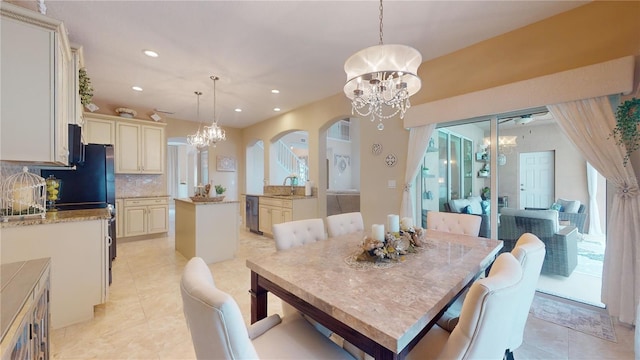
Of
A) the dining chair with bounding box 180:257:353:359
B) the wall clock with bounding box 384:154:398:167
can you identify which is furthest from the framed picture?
the dining chair with bounding box 180:257:353:359

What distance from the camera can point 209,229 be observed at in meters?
3.69

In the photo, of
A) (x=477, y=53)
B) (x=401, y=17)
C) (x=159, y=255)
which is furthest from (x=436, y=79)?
(x=159, y=255)

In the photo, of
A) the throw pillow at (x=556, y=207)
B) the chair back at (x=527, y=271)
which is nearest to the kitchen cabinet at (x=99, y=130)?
the chair back at (x=527, y=271)

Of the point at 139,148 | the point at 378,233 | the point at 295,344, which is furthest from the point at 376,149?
the point at 139,148

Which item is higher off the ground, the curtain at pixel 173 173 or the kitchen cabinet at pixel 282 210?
the curtain at pixel 173 173

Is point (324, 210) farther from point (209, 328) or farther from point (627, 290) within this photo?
point (209, 328)

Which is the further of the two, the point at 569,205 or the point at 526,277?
the point at 569,205

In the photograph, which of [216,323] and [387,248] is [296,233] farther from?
[216,323]

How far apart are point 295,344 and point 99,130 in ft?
18.8

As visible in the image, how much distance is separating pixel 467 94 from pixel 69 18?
4.12 meters

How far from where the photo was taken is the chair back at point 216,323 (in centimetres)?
73

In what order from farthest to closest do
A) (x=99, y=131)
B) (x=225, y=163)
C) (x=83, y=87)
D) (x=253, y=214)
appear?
(x=225, y=163)
(x=253, y=214)
(x=99, y=131)
(x=83, y=87)

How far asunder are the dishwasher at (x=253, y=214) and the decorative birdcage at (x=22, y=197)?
366cm

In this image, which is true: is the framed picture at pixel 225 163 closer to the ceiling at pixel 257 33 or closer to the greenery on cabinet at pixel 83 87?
the ceiling at pixel 257 33
